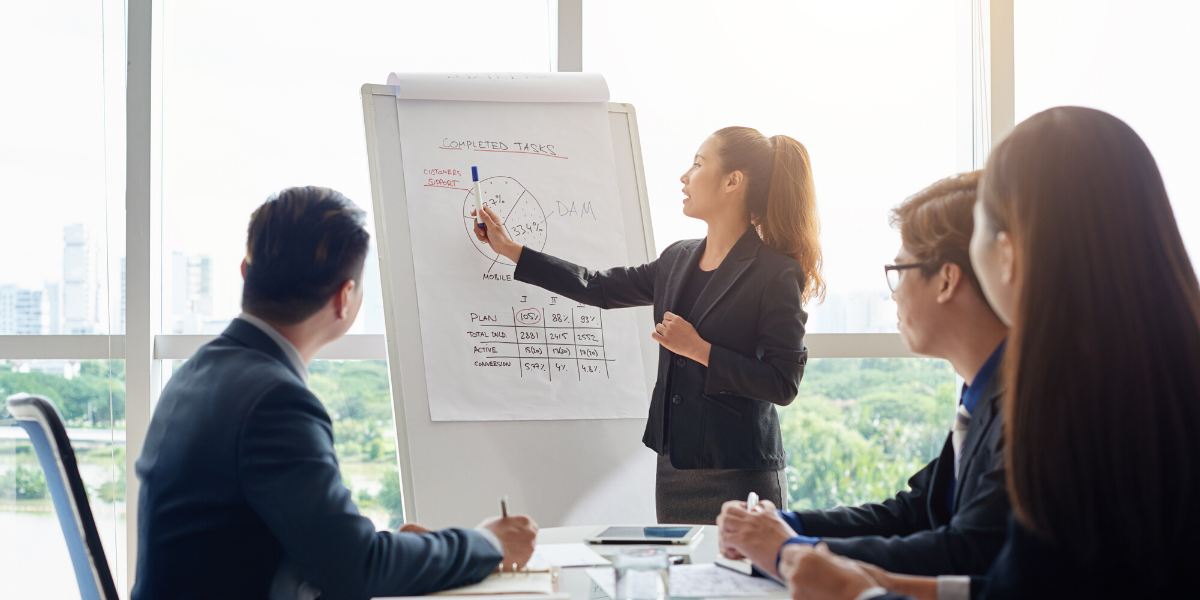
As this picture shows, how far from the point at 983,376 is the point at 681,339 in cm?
82

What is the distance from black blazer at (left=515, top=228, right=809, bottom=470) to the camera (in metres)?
1.87

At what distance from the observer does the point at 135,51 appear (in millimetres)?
2502

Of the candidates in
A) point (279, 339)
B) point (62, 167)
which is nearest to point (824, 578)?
point (279, 339)

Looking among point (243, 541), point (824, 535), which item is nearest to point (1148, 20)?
point (824, 535)

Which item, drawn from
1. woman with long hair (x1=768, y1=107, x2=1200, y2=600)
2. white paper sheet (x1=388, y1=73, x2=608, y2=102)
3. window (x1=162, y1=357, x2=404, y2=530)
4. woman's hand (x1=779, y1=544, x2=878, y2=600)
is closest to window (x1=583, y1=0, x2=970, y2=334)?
white paper sheet (x1=388, y1=73, x2=608, y2=102)

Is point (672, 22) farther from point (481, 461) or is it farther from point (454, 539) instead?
point (454, 539)

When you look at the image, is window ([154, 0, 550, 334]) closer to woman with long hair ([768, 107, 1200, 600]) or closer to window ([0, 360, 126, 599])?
window ([0, 360, 126, 599])

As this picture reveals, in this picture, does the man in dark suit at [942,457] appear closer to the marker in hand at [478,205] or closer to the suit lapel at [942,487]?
the suit lapel at [942,487]

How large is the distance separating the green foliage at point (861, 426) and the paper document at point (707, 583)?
1.72 m

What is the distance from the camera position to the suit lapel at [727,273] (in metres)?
1.98

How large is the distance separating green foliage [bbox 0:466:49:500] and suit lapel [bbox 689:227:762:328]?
2.08 meters

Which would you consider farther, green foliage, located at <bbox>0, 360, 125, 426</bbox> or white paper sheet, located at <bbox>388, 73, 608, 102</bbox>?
green foliage, located at <bbox>0, 360, 125, 426</bbox>

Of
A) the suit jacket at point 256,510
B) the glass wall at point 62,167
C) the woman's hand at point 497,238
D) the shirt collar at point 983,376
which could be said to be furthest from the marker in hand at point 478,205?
the shirt collar at point 983,376

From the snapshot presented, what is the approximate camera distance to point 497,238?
214cm
